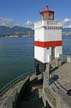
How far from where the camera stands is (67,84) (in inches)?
385

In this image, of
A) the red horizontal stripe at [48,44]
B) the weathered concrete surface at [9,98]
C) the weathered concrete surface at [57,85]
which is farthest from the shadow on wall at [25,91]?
the red horizontal stripe at [48,44]

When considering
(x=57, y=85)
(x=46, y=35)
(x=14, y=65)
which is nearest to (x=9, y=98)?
(x=57, y=85)

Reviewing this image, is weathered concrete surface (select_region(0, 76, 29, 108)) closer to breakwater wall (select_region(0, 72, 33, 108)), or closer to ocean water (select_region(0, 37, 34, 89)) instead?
breakwater wall (select_region(0, 72, 33, 108))

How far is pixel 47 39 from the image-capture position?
15.1m

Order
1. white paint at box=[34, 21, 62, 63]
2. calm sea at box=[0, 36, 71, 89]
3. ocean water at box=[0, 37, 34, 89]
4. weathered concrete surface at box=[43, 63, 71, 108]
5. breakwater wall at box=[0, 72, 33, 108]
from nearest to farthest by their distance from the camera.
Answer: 1. breakwater wall at box=[0, 72, 33, 108]
2. weathered concrete surface at box=[43, 63, 71, 108]
3. white paint at box=[34, 21, 62, 63]
4. ocean water at box=[0, 37, 34, 89]
5. calm sea at box=[0, 36, 71, 89]

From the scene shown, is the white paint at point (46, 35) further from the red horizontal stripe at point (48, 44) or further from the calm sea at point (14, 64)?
the calm sea at point (14, 64)

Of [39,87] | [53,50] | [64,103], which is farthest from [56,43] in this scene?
[64,103]

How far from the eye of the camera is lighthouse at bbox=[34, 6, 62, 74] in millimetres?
15086

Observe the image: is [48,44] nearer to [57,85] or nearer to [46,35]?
[46,35]

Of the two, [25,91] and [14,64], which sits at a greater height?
[25,91]

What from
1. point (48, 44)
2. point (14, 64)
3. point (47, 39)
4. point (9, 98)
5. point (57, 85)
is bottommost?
point (14, 64)

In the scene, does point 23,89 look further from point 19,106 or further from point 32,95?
point 19,106

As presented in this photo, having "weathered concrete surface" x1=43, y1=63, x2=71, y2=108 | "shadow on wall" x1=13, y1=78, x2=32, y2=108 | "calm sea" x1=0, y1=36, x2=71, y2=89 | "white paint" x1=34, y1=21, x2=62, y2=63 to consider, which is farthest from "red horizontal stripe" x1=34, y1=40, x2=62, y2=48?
"calm sea" x1=0, y1=36, x2=71, y2=89

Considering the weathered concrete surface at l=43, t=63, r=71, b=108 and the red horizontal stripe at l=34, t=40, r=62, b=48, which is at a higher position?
the red horizontal stripe at l=34, t=40, r=62, b=48
